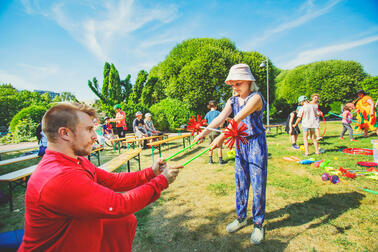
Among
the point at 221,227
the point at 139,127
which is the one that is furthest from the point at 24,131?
the point at 221,227

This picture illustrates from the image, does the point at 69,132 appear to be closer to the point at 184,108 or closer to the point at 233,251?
the point at 233,251

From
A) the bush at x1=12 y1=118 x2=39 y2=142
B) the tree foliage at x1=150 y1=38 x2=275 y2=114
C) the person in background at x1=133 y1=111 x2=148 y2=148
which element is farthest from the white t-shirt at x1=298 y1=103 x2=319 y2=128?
the bush at x1=12 y1=118 x2=39 y2=142

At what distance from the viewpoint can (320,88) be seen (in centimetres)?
2417

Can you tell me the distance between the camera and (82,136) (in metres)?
1.35

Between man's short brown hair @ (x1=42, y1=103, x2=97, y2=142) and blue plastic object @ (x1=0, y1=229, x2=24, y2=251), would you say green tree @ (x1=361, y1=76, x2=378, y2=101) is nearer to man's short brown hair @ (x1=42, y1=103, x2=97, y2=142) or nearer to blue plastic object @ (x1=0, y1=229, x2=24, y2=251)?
man's short brown hair @ (x1=42, y1=103, x2=97, y2=142)

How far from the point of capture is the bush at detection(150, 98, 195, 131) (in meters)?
16.0

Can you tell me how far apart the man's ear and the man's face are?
0.10 feet

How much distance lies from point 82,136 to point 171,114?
1486 cm

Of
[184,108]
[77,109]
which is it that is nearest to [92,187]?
[77,109]

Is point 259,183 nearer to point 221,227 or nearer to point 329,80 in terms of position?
point 221,227

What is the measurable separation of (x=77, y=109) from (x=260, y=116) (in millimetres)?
2043

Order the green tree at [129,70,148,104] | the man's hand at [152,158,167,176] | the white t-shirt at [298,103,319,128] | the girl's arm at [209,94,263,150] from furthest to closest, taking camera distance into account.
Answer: the green tree at [129,70,148,104] < the white t-shirt at [298,103,319,128] < the girl's arm at [209,94,263,150] < the man's hand at [152,158,167,176]

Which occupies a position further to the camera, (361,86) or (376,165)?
(361,86)

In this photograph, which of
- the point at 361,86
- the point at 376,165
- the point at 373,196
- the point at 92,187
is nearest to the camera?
the point at 92,187
